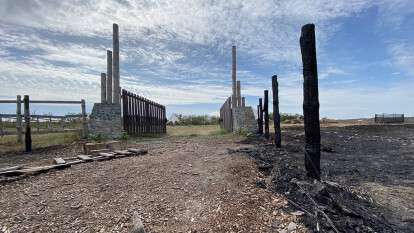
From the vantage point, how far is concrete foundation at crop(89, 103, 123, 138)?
1498cm

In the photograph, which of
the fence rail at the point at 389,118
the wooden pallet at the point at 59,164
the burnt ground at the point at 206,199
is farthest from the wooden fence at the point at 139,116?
the fence rail at the point at 389,118

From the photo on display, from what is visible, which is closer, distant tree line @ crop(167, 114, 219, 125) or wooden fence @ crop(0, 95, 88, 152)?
wooden fence @ crop(0, 95, 88, 152)

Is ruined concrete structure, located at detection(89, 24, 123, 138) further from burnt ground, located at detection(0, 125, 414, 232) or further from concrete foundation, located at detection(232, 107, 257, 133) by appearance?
burnt ground, located at detection(0, 125, 414, 232)

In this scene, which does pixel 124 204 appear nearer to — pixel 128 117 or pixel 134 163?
pixel 134 163

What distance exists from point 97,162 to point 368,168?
695 centimetres

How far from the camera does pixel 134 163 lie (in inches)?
310

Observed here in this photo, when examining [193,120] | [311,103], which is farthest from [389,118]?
[311,103]

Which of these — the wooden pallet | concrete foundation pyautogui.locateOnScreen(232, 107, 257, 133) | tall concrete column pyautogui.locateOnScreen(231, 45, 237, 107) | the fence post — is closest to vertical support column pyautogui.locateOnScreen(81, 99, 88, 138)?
the fence post

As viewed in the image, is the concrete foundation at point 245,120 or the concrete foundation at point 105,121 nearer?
the concrete foundation at point 105,121

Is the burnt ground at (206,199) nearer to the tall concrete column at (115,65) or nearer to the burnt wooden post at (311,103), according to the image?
the burnt wooden post at (311,103)

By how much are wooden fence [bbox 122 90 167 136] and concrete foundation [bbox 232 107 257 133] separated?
5.27 m

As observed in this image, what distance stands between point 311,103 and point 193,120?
3025 cm

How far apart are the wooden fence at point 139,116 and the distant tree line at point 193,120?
1294 cm

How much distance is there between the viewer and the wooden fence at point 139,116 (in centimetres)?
1627
